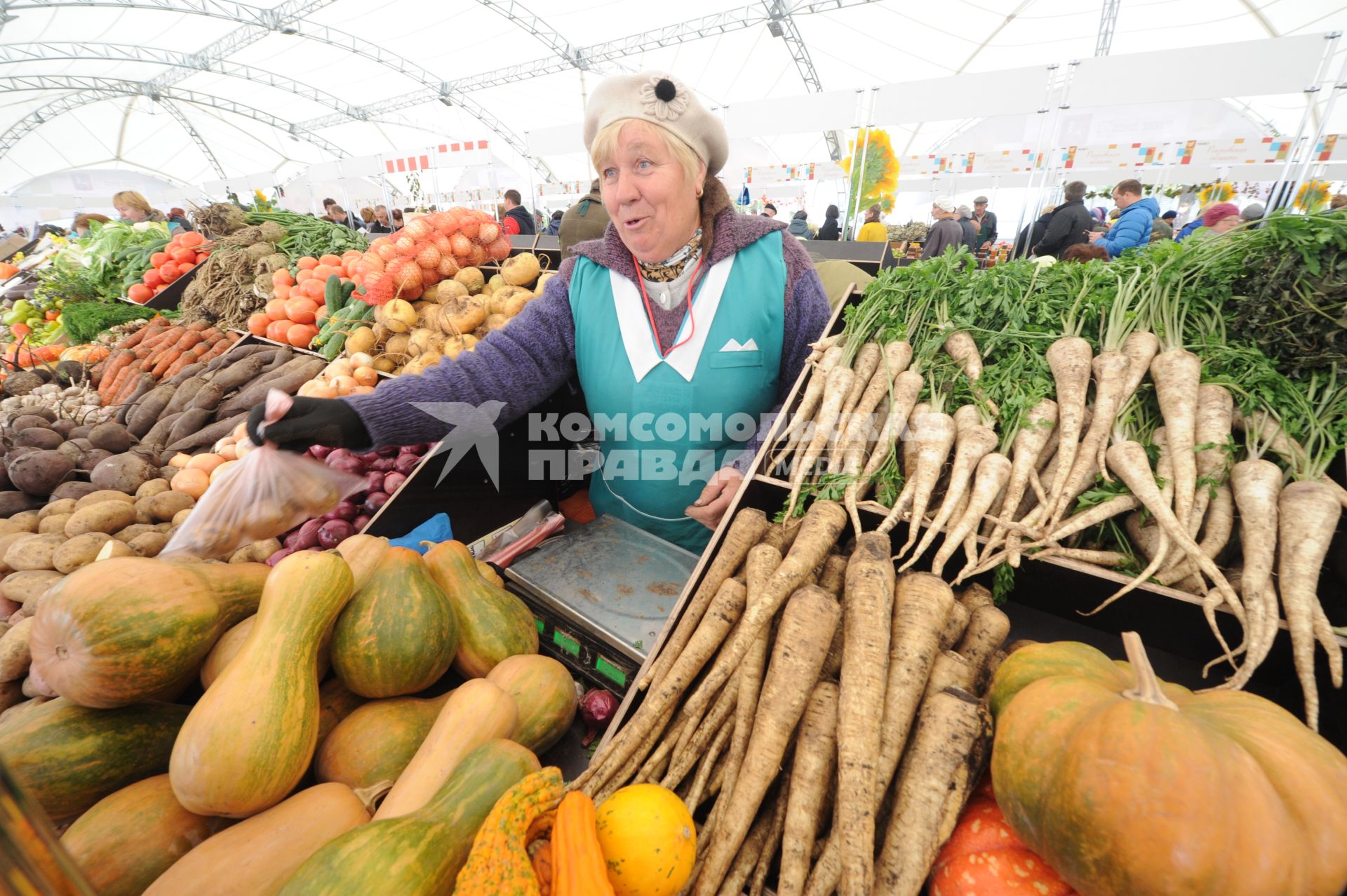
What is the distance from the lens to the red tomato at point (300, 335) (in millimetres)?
3902

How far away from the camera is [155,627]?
1.00m

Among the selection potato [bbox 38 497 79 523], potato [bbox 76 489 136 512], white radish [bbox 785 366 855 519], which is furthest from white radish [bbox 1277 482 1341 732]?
potato [bbox 38 497 79 523]

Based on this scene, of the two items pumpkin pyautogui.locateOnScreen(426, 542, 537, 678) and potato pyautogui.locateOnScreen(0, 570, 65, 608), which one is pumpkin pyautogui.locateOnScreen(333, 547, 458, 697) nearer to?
pumpkin pyautogui.locateOnScreen(426, 542, 537, 678)

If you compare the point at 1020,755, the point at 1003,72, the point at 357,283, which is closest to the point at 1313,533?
the point at 1020,755

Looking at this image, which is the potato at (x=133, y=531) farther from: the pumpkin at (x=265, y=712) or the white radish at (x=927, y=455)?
the white radish at (x=927, y=455)

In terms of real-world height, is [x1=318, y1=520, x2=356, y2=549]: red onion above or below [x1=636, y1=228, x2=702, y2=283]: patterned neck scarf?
below

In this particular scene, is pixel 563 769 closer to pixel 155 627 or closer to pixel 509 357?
pixel 155 627

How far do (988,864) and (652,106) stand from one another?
2.11 m

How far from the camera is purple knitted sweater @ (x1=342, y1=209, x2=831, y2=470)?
1900 mm

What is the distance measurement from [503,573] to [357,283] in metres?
3.25

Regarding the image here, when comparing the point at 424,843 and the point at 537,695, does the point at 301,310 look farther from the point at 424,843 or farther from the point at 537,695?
the point at 424,843

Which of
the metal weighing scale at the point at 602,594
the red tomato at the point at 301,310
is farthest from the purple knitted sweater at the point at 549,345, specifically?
the red tomato at the point at 301,310

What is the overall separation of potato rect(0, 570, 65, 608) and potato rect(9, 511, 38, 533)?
0.62m

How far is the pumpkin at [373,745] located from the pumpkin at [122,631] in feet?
1.10
